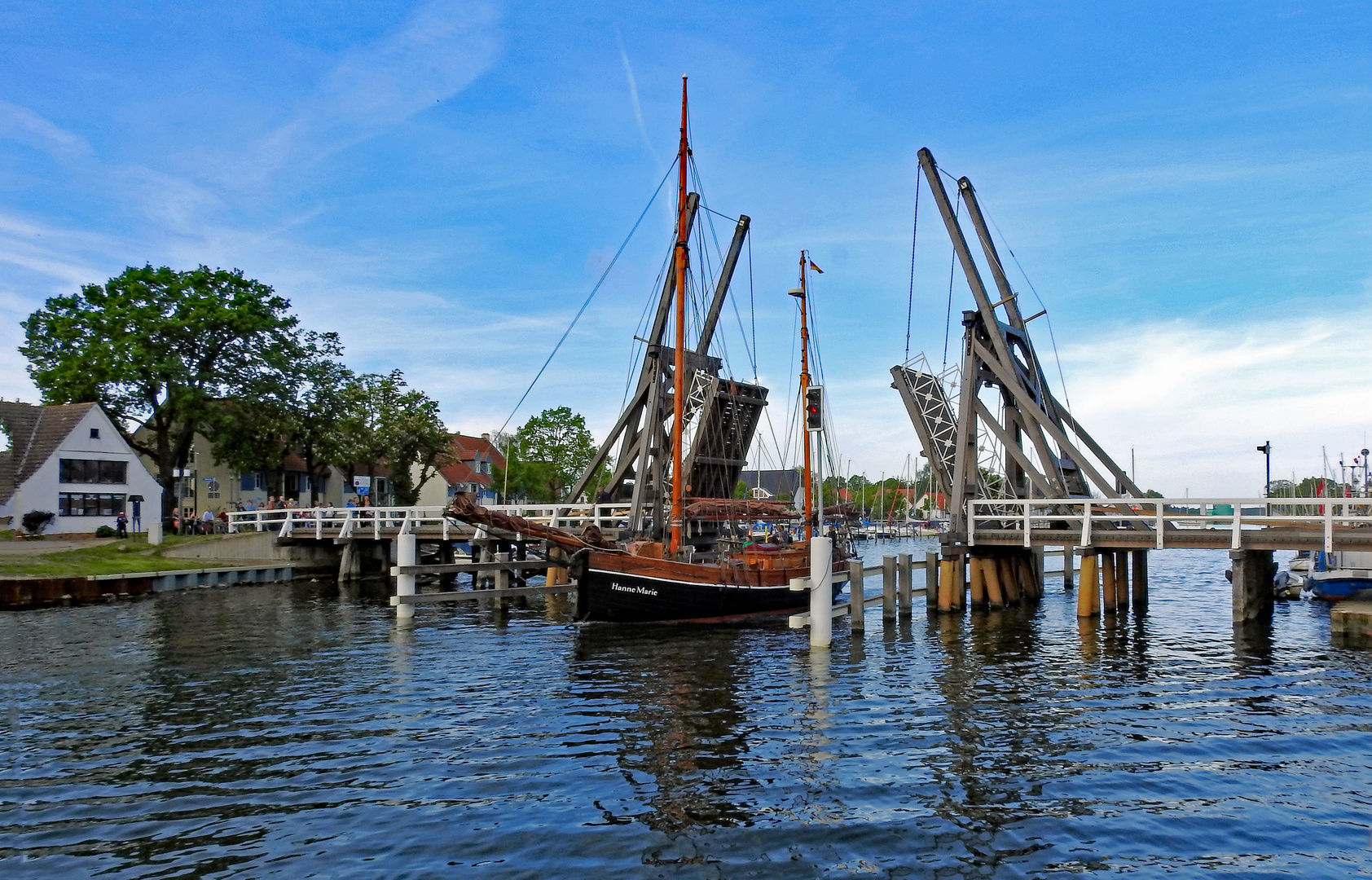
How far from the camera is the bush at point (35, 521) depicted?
4619 cm

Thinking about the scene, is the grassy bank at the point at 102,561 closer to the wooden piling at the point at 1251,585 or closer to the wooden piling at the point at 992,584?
the wooden piling at the point at 992,584

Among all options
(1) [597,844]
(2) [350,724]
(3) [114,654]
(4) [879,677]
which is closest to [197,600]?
(3) [114,654]

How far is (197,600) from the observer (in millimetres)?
33906

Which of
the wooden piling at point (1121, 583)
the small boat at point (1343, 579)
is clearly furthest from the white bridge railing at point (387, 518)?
the small boat at point (1343, 579)

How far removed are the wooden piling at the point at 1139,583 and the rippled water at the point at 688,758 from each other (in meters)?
6.05

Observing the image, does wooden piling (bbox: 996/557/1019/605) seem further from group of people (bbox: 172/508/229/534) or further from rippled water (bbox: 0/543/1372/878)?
group of people (bbox: 172/508/229/534)

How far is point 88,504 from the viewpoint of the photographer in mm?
51188

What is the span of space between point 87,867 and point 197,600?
89.2ft

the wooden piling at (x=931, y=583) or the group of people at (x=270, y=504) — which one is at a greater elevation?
the group of people at (x=270, y=504)

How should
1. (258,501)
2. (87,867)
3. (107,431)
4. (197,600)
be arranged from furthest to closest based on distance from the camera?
1. (258,501)
2. (107,431)
3. (197,600)
4. (87,867)

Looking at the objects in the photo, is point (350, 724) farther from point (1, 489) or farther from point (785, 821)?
point (1, 489)

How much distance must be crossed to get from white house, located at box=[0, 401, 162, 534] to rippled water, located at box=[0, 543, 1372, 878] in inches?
1175

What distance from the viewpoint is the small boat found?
3041 cm

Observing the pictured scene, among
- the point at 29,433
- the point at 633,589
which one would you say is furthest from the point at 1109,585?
the point at 29,433
